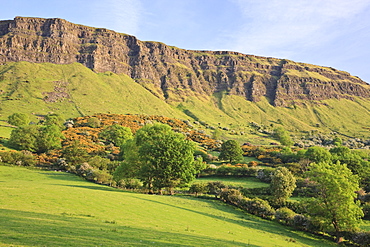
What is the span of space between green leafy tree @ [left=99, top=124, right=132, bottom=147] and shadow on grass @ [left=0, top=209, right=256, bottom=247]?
91.3 meters

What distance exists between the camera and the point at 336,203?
36188mm

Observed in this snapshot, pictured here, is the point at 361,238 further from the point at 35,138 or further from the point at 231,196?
the point at 35,138

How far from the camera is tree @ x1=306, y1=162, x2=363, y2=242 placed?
35250mm

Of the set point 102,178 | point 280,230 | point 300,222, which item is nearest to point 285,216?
point 300,222

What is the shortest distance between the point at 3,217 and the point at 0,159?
62.1 m

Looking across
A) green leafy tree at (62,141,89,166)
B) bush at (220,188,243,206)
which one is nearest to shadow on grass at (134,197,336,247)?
bush at (220,188,243,206)

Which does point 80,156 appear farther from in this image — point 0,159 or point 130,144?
point 130,144

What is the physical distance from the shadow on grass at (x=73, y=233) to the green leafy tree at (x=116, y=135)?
3593 inches

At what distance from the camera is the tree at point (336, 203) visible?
35.2 m

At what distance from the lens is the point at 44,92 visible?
617ft

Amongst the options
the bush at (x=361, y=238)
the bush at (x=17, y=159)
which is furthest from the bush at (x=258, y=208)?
the bush at (x=17, y=159)

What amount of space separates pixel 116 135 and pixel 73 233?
324 ft

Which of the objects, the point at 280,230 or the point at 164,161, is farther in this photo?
the point at 164,161

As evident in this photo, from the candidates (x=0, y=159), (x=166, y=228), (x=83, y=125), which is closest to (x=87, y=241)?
(x=166, y=228)
